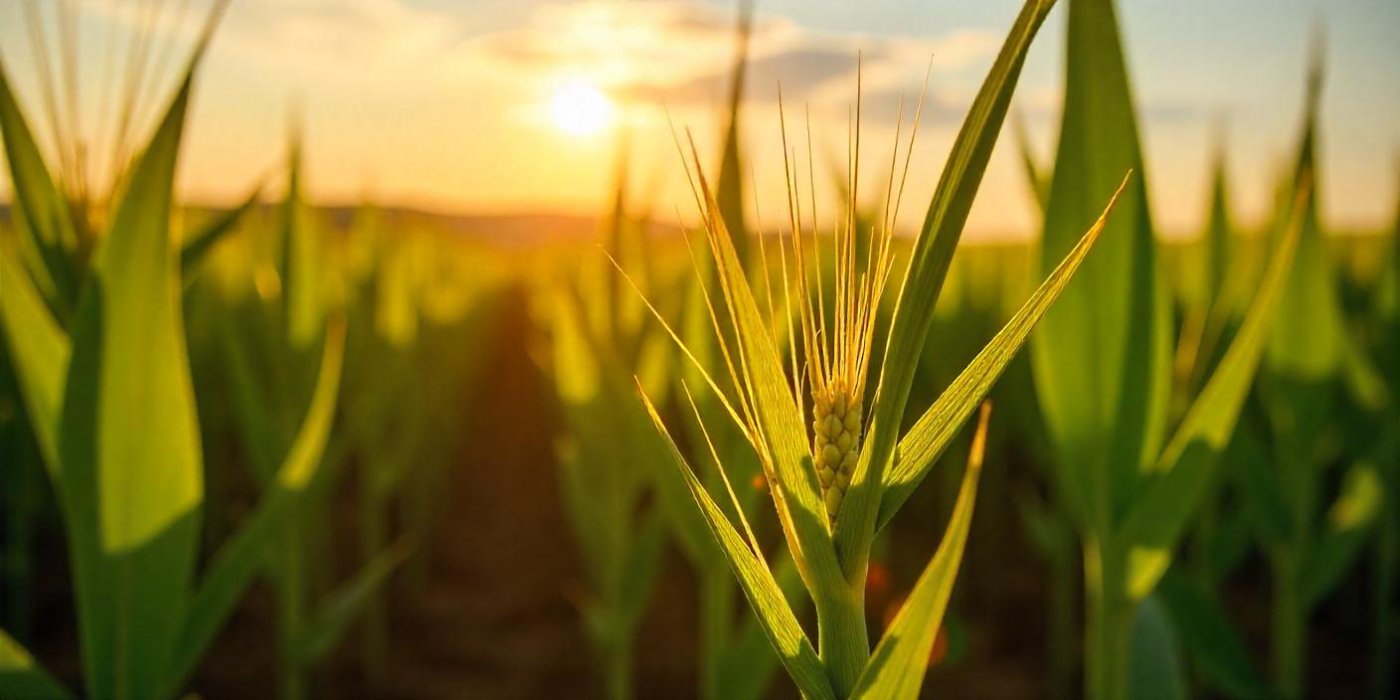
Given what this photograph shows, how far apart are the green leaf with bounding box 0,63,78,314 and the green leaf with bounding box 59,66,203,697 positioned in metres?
0.23

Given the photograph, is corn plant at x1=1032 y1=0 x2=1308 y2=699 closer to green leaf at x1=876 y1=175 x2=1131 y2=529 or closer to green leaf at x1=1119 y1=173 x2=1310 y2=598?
green leaf at x1=1119 y1=173 x2=1310 y2=598

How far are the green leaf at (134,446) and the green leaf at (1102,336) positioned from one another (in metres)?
0.82

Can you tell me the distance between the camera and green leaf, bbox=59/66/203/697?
2.92 feet

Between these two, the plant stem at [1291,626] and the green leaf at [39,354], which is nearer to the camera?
the green leaf at [39,354]

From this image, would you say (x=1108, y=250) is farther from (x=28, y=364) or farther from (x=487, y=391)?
(x=487, y=391)

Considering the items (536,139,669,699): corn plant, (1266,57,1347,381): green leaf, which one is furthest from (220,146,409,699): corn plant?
(1266,57,1347,381): green leaf

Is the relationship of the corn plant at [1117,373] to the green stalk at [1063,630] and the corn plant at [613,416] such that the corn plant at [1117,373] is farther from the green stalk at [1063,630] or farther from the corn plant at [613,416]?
the green stalk at [1063,630]

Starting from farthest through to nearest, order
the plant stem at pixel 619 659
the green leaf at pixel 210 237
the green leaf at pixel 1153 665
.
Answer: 1. the plant stem at pixel 619 659
2. the green leaf at pixel 210 237
3. the green leaf at pixel 1153 665

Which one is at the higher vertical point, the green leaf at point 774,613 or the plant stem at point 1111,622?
the green leaf at point 774,613

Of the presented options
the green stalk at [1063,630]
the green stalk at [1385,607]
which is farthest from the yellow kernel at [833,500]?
the green stalk at [1385,607]

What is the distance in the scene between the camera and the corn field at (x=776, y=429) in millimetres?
505

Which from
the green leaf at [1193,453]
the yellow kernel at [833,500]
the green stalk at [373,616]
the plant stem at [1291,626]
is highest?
the yellow kernel at [833,500]

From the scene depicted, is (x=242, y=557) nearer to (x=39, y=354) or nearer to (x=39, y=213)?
(x=39, y=354)

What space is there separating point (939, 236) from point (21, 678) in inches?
35.8
